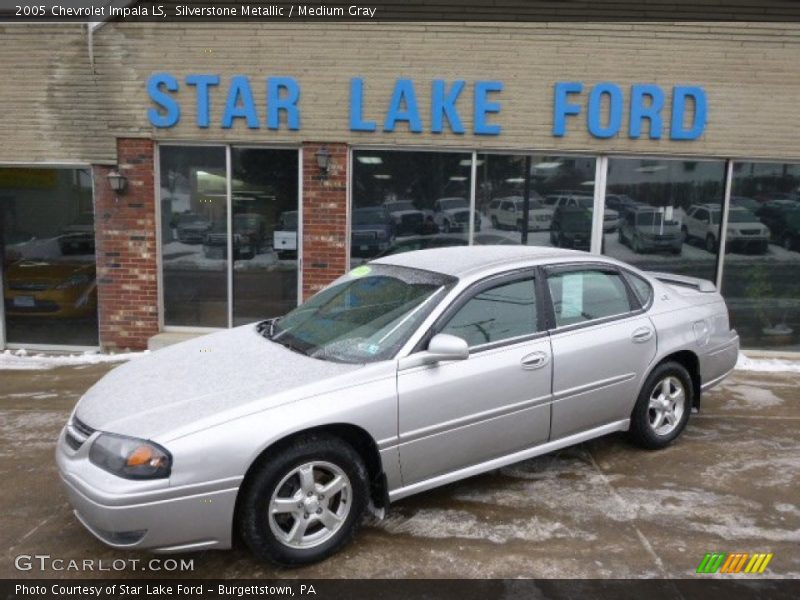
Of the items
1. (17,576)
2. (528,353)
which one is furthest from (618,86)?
(17,576)

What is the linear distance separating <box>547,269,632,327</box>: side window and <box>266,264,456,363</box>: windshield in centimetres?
83

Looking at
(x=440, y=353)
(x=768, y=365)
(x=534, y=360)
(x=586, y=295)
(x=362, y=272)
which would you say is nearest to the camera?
(x=440, y=353)

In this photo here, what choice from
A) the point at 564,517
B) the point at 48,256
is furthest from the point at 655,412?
the point at 48,256

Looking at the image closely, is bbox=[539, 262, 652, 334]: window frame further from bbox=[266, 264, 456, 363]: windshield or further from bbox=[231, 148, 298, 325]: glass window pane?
bbox=[231, 148, 298, 325]: glass window pane

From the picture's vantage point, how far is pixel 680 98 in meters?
7.72

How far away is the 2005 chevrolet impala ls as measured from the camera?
307 cm

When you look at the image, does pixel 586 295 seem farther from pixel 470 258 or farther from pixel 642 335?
pixel 470 258

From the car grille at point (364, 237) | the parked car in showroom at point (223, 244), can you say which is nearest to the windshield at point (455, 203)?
the car grille at point (364, 237)

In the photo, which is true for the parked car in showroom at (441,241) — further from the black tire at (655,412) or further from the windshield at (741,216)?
the black tire at (655,412)

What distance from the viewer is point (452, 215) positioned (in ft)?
27.0

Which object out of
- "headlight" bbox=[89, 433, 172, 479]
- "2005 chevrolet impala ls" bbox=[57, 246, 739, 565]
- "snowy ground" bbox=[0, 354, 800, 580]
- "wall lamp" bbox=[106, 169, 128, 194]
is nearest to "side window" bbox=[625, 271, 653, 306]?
"2005 chevrolet impala ls" bbox=[57, 246, 739, 565]

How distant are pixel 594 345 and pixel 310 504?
2.16 metres

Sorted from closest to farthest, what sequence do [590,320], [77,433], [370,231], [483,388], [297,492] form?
[297,492], [77,433], [483,388], [590,320], [370,231]

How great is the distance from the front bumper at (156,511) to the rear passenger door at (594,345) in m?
2.16
